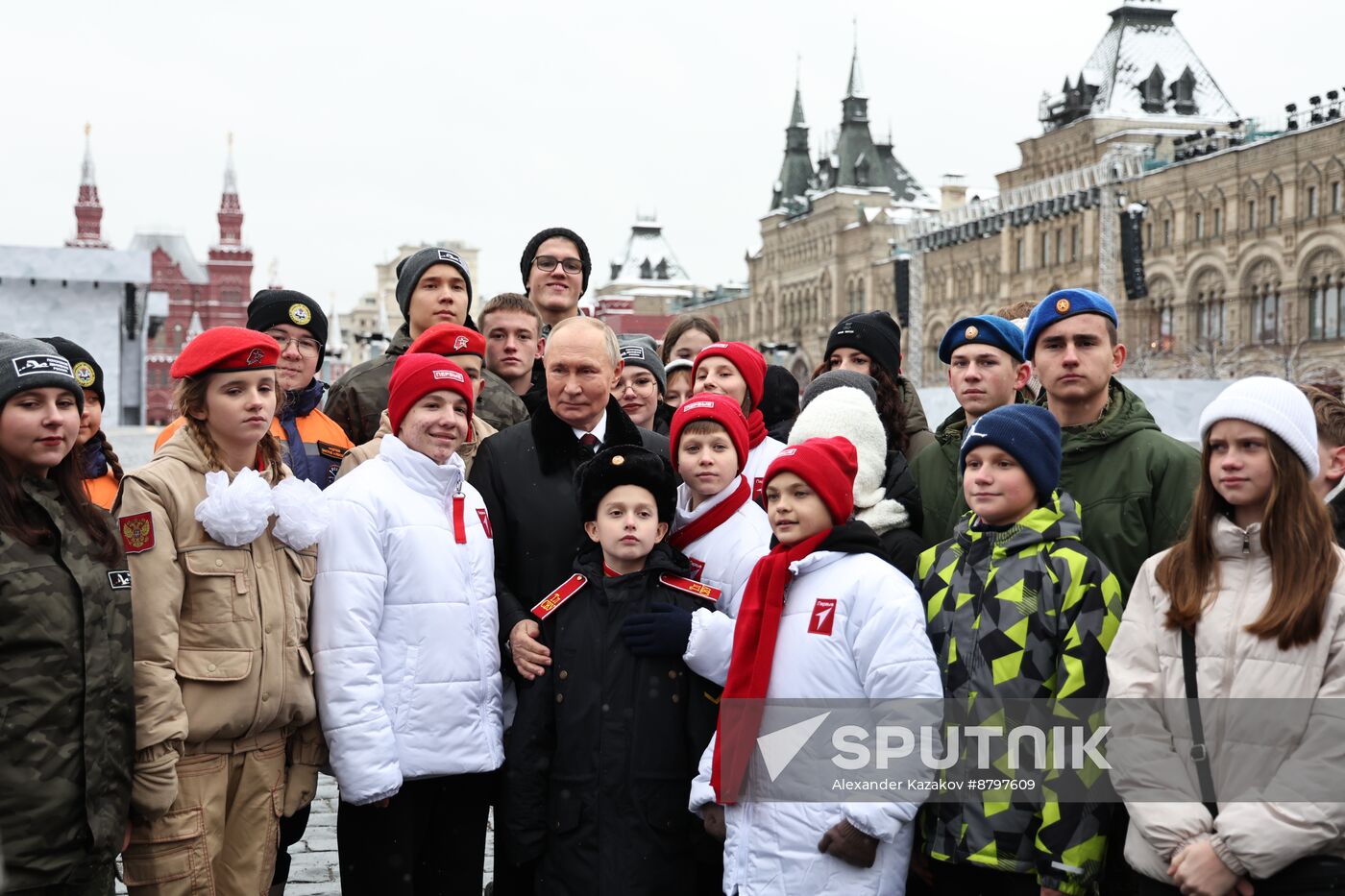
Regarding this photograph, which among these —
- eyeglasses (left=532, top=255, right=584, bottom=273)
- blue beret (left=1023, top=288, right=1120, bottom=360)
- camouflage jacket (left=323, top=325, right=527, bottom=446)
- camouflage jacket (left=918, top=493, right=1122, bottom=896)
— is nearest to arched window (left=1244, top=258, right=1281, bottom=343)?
eyeglasses (left=532, top=255, right=584, bottom=273)

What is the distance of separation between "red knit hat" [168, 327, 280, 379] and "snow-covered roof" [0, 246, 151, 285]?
27163mm

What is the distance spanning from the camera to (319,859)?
18.4 feet

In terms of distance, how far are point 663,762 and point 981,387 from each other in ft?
→ 5.28

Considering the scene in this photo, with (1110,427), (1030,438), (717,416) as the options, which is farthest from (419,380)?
(1110,427)

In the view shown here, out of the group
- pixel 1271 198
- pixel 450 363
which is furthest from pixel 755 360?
pixel 1271 198

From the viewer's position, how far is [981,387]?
4.37 meters

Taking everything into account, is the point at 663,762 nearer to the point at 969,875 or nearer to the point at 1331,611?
the point at 969,875

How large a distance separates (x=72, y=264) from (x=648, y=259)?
9147 cm

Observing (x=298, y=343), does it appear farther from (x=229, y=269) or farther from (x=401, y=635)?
(x=229, y=269)

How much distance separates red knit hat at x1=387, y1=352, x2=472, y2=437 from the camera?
400 centimetres

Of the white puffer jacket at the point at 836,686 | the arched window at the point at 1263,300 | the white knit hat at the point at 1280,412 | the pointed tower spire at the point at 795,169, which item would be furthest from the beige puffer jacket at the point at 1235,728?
the pointed tower spire at the point at 795,169

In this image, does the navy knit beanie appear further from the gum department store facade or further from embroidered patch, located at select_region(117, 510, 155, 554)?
the gum department store facade

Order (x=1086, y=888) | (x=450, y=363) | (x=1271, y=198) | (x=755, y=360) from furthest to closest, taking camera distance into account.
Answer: (x=1271, y=198)
(x=755, y=360)
(x=450, y=363)
(x=1086, y=888)

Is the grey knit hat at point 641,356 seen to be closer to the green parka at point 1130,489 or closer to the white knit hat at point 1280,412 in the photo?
the green parka at point 1130,489
